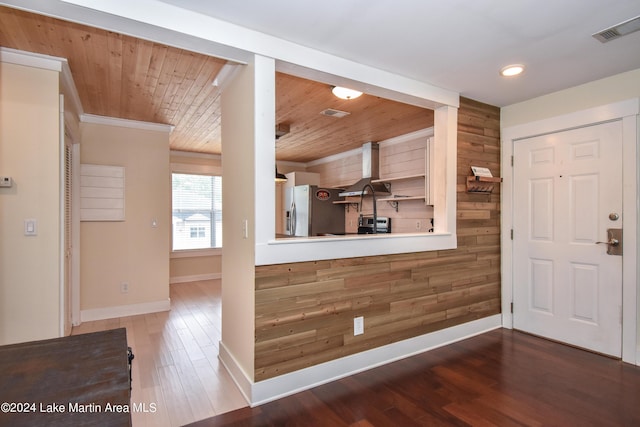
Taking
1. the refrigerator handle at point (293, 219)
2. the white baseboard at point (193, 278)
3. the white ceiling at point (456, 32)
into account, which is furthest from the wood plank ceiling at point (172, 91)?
the white baseboard at point (193, 278)

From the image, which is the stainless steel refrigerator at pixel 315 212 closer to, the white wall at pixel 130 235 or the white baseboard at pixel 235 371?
the white wall at pixel 130 235

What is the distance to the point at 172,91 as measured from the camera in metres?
3.04

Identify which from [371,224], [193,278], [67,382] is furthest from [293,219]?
[67,382]

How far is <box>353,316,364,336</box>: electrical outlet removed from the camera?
259 cm

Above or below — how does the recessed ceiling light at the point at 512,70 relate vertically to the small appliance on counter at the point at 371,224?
above

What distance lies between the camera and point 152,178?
428 centimetres

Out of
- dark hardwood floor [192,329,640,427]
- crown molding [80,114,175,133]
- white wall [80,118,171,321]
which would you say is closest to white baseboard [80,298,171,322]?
white wall [80,118,171,321]

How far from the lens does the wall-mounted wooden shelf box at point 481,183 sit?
10.7ft

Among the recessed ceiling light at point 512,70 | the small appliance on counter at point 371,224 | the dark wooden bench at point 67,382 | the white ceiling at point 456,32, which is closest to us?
the dark wooden bench at point 67,382

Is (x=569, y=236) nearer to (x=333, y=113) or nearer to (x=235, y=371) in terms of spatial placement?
(x=333, y=113)

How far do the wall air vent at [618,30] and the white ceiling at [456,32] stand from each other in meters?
0.05

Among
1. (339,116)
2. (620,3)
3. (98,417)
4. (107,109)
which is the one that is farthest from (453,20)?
(107,109)

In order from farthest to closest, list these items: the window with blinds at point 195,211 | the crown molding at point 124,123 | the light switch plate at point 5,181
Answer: the window with blinds at point 195,211 < the crown molding at point 124,123 < the light switch plate at point 5,181

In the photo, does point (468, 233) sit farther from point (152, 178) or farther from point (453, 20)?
point (152, 178)
